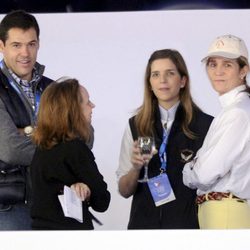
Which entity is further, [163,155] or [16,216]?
[163,155]

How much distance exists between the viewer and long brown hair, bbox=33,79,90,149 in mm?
2834

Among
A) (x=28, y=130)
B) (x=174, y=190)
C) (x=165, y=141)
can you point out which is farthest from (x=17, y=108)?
(x=174, y=190)

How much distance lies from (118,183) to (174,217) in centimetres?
36

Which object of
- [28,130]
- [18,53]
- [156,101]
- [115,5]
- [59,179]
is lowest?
[59,179]

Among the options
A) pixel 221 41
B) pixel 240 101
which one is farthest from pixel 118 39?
pixel 240 101

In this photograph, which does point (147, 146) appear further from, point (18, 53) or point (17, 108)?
point (18, 53)

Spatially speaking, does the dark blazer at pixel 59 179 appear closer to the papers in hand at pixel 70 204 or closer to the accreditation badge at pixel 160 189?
the papers in hand at pixel 70 204

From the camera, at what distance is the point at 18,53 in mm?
3406

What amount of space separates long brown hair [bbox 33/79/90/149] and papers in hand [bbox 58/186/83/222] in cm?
19

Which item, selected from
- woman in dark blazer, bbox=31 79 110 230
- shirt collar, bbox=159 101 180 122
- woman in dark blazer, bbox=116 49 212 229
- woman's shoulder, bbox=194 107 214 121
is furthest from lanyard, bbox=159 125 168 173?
woman in dark blazer, bbox=31 79 110 230

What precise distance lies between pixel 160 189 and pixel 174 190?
0.06m

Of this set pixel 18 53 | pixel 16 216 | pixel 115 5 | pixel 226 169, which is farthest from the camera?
pixel 115 5

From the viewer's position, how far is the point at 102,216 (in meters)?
3.44

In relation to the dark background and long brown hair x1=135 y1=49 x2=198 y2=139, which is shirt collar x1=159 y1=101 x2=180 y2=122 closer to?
long brown hair x1=135 y1=49 x2=198 y2=139
